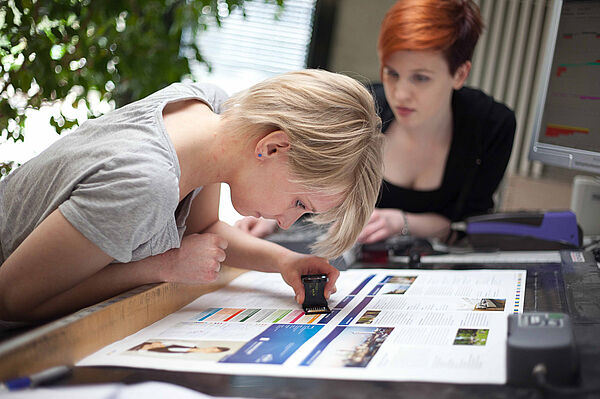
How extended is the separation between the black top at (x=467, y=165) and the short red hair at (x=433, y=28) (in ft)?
0.75

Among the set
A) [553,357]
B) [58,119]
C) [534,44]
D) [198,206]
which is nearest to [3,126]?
[58,119]

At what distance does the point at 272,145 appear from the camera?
1125mm

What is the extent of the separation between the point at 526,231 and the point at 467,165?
434mm

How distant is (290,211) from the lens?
3.84 feet

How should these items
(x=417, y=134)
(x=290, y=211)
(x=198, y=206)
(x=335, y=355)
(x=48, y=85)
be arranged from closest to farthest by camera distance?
(x=335, y=355), (x=290, y=211), (x=198, y=206), (x=48, y=85), (x=417, y=134)

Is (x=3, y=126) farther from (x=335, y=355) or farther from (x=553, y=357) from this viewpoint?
(x=553, y=357)

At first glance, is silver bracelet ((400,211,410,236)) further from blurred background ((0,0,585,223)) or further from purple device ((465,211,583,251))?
blurred background ((0,0,585,223))

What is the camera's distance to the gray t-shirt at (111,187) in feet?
3.00

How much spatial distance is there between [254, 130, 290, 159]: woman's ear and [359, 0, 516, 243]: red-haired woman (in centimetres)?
62

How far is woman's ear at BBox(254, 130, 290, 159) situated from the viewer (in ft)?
3.64

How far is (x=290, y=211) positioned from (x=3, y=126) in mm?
837

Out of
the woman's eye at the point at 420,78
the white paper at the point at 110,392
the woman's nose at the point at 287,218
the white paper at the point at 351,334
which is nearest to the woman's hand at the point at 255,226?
the white paper at the point at 351,334

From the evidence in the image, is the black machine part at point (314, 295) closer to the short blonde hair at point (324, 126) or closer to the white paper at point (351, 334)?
the white paper at point (351, 334)

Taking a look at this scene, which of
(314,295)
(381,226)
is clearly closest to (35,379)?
(314,295)
